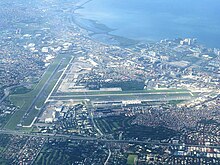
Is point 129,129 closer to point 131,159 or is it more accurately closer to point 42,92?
point 131,159

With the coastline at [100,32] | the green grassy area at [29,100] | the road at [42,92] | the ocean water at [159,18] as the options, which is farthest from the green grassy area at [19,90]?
the ocean water at [159,18]

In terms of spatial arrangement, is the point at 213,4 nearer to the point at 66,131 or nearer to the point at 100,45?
the point at 100,45

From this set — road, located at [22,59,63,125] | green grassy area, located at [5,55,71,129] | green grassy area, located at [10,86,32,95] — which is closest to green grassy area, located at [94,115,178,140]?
green grassy area, located at [5,55,71,129]

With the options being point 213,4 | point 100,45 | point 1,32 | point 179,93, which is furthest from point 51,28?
point 213,4

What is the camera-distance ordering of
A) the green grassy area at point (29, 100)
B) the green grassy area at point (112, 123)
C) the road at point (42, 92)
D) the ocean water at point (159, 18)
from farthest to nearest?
the ocean water at point (159, 18)
the road at point (42, 92)
the green grassy area at point (29, 100)
the green grassy area at point (112, 123)

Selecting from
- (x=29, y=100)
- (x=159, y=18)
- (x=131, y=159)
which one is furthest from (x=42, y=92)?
(x=159, y=18)

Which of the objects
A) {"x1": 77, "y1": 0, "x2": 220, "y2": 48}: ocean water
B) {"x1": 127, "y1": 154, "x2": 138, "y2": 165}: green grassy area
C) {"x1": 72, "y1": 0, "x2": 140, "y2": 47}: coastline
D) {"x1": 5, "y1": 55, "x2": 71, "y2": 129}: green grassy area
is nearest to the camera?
{"x1": 127, "y1": 154, "x2": 138, "y2": 165}: green grassy area

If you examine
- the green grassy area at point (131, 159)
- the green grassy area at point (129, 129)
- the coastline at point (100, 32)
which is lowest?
the green grassy area at point (131, 159)

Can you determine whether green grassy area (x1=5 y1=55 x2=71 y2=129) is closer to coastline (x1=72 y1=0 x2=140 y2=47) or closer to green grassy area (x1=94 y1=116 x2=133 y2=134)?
green grassy area (x1=94 y1=116 x2=133 y2=134)

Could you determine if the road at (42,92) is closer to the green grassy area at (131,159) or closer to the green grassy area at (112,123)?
the green grassy area at (112,123)
